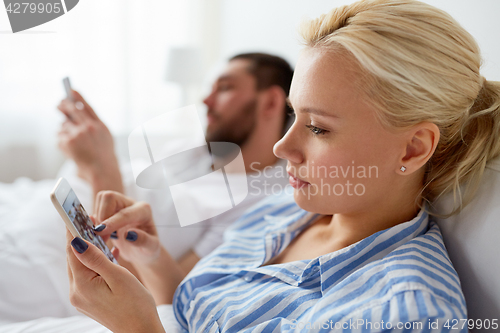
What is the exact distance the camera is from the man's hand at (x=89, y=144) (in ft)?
4.06

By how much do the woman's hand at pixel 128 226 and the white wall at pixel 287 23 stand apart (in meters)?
0.55

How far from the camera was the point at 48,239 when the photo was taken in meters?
1.10

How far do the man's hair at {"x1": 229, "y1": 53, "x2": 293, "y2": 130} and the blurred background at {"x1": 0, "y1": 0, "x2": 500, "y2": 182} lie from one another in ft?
0.78

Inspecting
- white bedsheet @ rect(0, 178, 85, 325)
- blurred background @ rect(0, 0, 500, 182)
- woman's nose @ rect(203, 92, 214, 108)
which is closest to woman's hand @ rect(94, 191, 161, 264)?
white bedsheet @ rect(0, 178, 85, 325)

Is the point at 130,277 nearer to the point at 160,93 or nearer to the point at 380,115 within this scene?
the point at 380,115

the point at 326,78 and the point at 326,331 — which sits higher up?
the point at 326,78

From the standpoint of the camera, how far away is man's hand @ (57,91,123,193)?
1236 millimetres

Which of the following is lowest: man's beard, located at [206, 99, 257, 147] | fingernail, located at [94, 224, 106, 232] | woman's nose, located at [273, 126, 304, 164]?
man's beard, located at [206, 99, 257, 147]

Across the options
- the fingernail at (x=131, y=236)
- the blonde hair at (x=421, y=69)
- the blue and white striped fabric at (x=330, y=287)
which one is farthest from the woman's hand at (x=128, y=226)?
the blonde hair at (x=421, y=69)

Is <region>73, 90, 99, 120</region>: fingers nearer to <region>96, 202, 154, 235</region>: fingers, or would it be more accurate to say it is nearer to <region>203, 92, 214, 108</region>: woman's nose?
<region>96, 202, 154, 235</region>: fingers

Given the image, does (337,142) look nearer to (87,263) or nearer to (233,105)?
(87,263)

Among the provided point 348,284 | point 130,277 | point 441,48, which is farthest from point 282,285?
point 441,48

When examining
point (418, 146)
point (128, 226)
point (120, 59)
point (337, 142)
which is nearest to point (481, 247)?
point (418, 146)

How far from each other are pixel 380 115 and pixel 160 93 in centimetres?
227
